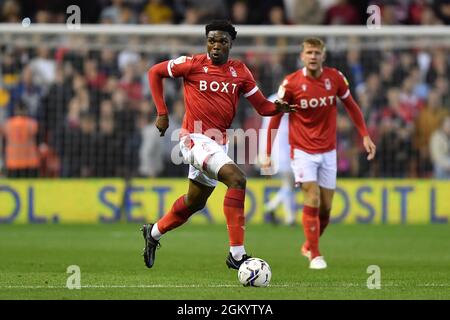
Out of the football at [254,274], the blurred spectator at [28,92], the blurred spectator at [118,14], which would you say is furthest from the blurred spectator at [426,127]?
the football at [254,274]

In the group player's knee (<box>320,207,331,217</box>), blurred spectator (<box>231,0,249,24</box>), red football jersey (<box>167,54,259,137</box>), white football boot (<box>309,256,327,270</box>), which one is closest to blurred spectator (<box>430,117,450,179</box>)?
blurred spectator (<box>231,0,249,24</box>)

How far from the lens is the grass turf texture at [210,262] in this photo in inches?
358

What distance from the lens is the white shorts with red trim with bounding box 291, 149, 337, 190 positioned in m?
12.3

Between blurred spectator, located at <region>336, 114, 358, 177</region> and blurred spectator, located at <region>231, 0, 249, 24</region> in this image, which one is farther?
blurred spectator, located at <region>231, 0, 249, 24</region>

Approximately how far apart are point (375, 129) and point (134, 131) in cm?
444

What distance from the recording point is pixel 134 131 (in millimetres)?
20578

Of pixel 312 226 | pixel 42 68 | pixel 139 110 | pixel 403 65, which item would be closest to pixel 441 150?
pixel 403 65

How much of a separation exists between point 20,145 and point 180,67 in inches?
395

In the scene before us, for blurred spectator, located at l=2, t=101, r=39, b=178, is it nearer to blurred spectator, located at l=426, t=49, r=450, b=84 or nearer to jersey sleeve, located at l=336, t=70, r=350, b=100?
blurred spectator, located at l=426, t=49, r=450, b=84

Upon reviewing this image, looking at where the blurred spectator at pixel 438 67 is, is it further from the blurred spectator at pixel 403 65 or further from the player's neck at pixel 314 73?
the player's neck at pixel 314 73

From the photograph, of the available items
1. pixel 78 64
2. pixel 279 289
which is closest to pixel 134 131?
pixel 78 64

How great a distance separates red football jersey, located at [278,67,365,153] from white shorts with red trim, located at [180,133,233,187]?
2060mm

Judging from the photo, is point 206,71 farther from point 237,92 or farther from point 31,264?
point 31,264

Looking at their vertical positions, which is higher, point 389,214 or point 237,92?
point 237,92
